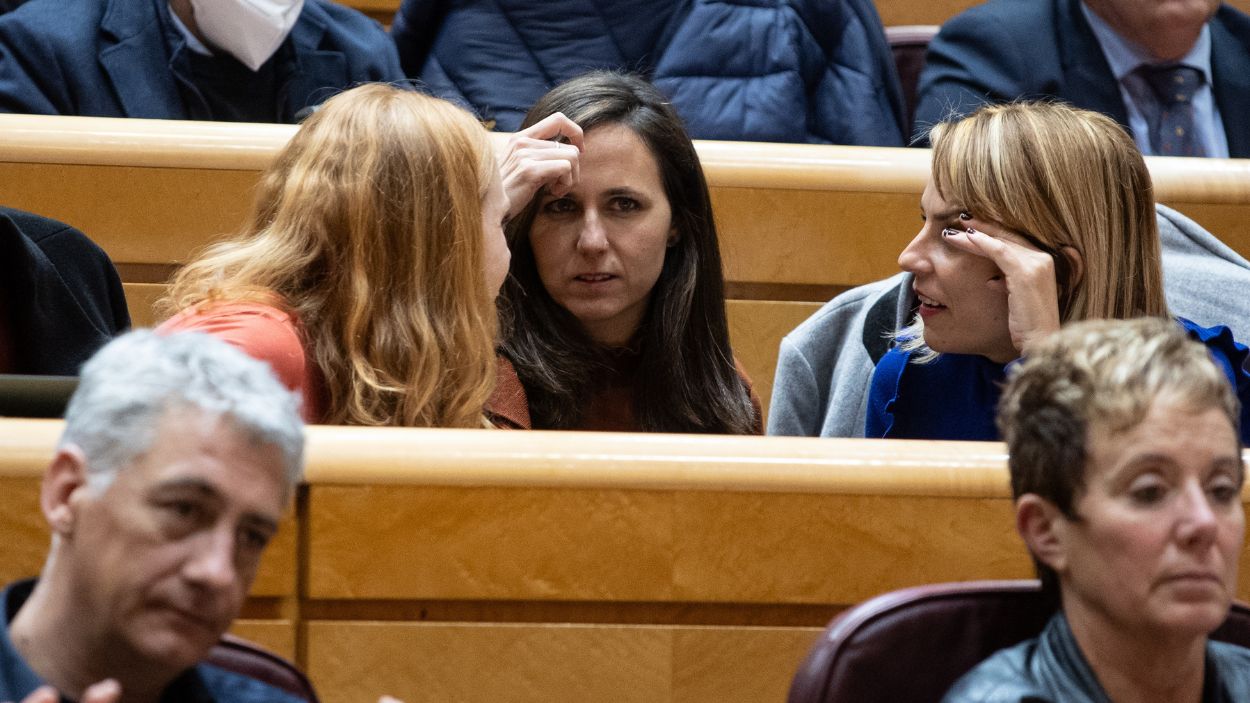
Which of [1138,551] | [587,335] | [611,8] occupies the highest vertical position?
[611,8]

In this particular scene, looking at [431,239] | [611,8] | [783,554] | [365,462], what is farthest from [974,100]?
[365,462]

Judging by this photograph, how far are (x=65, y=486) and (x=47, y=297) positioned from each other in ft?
1.86

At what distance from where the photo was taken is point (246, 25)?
1597 millimetres

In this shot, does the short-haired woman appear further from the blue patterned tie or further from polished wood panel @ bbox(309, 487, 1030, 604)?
the blue patterned tie

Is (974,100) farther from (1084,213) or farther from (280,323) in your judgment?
(280,323)

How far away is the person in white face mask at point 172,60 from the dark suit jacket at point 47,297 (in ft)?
1.29

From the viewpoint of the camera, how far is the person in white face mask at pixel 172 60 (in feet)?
5.10

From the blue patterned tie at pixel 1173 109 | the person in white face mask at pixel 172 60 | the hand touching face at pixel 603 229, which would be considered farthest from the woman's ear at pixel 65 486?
the blue patterned tie at pixel 1173 109

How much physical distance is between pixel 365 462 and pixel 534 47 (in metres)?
0.91

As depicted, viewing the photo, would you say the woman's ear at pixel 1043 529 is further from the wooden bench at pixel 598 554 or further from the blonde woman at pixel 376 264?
the blonde woman at pixel 376 264

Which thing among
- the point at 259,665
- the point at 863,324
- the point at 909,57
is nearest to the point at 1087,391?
the point at 259,665

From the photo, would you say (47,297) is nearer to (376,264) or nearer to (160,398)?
(376,264)

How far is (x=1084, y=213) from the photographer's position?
1.19m

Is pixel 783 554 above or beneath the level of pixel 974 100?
beneath
